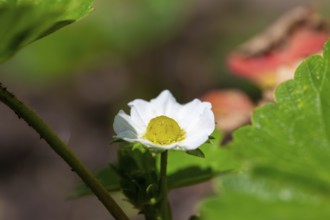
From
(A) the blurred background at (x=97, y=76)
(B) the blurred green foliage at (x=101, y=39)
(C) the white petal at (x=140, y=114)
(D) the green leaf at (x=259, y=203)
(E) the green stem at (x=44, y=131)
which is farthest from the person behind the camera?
(B) the blurred green foliage at (x=101, y=39)

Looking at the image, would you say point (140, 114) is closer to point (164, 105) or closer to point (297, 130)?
point (164, 105)

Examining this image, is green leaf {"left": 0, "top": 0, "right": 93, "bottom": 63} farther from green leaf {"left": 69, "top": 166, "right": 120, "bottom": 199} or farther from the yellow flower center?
green leaf {"left": 69, "top": 166, "right": 120, "bottom": 199}

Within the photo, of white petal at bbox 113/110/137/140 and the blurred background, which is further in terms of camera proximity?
the blurred background

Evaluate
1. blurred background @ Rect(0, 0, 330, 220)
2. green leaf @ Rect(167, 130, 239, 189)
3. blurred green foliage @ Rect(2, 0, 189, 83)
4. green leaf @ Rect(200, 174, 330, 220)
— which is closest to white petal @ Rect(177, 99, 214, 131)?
green leaf @ Rect(167, 130, 239, 189)

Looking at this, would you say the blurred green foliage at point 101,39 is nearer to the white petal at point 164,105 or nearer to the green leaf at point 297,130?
the white petal at point 164,105

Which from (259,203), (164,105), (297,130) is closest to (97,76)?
(164,105)

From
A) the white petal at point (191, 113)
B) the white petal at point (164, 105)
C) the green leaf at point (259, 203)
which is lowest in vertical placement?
the green leaf at point (259, 203)

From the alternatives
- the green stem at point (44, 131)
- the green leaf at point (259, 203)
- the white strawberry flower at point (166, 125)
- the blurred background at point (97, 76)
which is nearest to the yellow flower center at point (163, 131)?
the white strawberry flower at point (166, 125)
